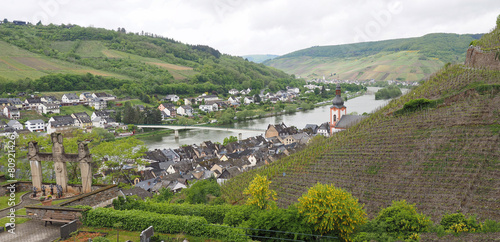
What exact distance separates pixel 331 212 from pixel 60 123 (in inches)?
2895

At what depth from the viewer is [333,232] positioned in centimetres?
1212

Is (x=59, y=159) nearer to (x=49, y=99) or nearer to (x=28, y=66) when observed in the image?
(x=49, y=99)

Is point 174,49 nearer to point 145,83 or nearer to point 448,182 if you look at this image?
point 145,83

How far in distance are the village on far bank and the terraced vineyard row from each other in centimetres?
1071

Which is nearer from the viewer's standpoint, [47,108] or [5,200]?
[5,200]

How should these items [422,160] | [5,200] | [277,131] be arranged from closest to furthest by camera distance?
[5,200], [422,160], [277,131]

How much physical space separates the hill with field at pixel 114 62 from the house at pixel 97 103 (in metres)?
11.0

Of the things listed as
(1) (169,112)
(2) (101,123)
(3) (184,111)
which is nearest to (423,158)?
(2) (101,123)

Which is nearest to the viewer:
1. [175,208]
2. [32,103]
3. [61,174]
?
[61,174]

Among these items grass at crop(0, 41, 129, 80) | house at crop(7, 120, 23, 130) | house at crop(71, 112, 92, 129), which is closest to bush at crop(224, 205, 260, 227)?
house at crop(7, 120, 23, 130)

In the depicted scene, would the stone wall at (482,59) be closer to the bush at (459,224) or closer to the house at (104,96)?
the bush at (459,224)

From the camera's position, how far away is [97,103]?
92562 mm

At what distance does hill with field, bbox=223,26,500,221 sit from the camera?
19.3 metres

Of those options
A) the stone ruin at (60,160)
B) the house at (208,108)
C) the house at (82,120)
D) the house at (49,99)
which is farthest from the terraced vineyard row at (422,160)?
the house at (49,99)
